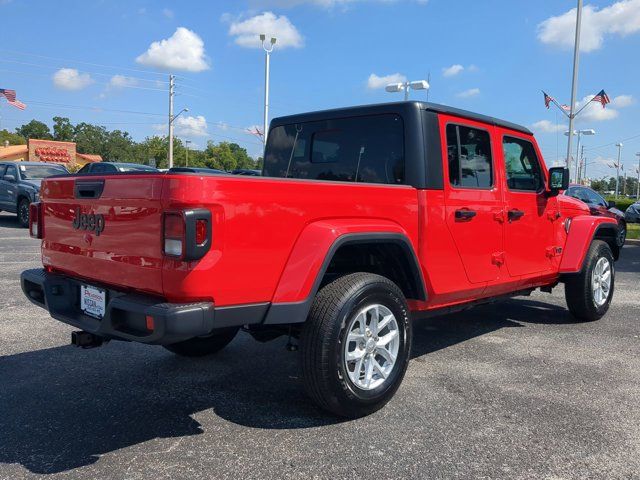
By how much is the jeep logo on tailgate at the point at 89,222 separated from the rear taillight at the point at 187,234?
0.62 m

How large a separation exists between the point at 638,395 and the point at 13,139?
124m

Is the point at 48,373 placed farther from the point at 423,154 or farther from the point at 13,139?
the point at 13,139

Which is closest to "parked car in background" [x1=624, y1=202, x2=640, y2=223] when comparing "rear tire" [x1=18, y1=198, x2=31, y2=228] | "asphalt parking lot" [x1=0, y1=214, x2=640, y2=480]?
"asphalt parking lot" [x1=0, y1=214, x2=640, y2=480]

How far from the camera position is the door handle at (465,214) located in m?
3.97

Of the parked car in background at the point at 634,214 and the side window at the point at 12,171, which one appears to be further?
the parked car in background at the point at 634,214

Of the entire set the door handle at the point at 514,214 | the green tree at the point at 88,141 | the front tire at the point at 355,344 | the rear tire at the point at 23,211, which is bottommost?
the front tire at the point at 355,344

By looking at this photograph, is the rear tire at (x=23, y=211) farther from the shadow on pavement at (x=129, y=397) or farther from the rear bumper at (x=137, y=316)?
the rear bumper at (x=137, y=316)

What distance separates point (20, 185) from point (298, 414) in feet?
45.0

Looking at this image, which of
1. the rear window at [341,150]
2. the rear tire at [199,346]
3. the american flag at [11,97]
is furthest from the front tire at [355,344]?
the american flag at [11,97]

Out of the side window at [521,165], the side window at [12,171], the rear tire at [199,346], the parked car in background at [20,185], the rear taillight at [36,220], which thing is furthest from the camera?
the side window at [12,171]

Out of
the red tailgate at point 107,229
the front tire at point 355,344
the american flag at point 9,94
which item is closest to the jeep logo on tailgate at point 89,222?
the red tailgate at point 107,229

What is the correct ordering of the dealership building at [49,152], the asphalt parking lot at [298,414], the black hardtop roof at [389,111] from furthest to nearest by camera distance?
the dealership building at [49,152] → the black hardtop roof at [389,111] → the asphalt parking lot at [298,414]

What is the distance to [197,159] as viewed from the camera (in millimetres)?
103188

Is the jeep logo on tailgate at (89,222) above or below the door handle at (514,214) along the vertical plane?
below
